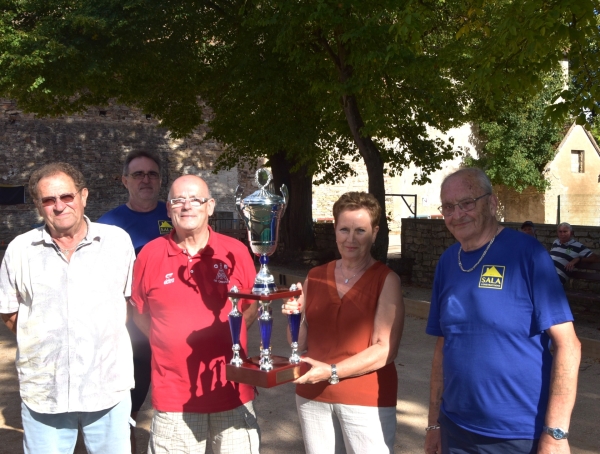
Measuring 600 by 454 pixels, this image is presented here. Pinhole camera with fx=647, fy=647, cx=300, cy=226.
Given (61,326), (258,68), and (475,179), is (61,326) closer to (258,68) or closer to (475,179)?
(475,179)

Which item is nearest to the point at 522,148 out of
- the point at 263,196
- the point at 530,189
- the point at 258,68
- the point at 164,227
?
the point at 530,189

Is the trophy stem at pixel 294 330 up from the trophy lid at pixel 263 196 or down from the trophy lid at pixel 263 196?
down

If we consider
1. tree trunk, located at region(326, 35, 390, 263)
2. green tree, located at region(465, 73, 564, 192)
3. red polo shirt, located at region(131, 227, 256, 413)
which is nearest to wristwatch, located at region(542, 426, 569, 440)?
red polo shirt, located at region(131, 227, 256, 413)

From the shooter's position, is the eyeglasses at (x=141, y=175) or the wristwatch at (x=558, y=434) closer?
the wristwatch at (x=558, y=434)

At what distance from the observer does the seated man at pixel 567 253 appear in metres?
9.74

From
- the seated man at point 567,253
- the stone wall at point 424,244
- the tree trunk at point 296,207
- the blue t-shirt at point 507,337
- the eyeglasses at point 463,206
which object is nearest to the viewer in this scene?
the blue t-shirt at point 507,337

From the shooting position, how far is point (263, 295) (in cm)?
288

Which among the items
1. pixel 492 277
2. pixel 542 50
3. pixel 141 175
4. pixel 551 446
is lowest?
pixel 551 446

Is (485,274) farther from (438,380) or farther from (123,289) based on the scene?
(123,289)

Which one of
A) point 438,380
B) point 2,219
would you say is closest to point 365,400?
point 438,380

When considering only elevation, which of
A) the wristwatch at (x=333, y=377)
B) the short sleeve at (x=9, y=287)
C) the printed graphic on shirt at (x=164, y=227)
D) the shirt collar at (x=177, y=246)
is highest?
the printed graphic on shirt at (x=164, y=227)

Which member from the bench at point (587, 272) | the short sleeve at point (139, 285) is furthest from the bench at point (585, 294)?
the short sleeve at point (139, 285)

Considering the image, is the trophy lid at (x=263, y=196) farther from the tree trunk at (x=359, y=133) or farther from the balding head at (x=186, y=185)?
the tree trunk at (x=359, y=133)

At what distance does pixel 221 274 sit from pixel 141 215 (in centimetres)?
135
